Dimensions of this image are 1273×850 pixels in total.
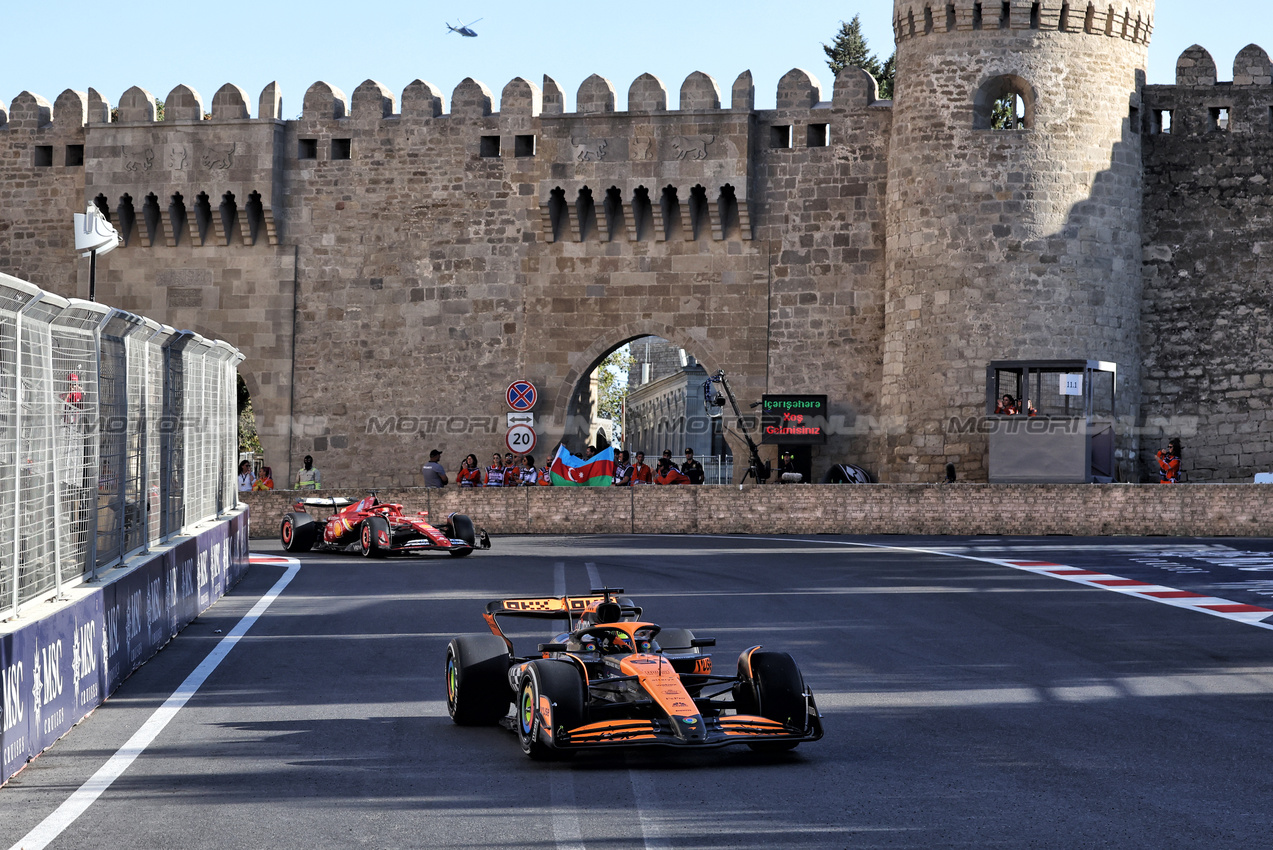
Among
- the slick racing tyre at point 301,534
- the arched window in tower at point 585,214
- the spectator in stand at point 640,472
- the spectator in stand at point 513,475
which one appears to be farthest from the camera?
the arched window in tower at point 585,214

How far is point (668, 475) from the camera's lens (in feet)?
94.6

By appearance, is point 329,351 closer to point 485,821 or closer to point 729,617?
Result: point 729,617

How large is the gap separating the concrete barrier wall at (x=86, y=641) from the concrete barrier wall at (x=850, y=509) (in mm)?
14149

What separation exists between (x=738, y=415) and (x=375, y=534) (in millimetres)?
12780

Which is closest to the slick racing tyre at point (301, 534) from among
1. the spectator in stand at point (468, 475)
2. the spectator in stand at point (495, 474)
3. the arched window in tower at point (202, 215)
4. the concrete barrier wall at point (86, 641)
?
the spectator in stand at point (495, 474)

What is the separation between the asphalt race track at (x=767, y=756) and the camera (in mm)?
5633

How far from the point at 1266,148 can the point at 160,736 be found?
28930mm

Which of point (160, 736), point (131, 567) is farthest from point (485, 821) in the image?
point (131, 567)

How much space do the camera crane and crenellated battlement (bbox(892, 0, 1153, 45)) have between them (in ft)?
26.2

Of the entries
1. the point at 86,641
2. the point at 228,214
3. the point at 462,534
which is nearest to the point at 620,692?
the point at 86,641

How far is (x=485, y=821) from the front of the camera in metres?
5.73

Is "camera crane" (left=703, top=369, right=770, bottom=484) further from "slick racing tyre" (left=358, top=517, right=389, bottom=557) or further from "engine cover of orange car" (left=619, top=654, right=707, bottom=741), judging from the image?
"engine cover of orange car" (left=619, top=654, right=707, bottom=741)

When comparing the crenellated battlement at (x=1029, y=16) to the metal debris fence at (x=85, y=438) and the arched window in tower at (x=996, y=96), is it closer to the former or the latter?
the arched window in tower at (x=996, y=96)

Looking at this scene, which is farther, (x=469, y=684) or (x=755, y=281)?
(x=755, y=281)
